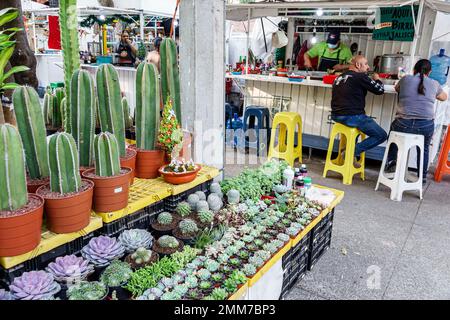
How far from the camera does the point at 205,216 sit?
2.58 m

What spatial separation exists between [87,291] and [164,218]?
0.80 meters

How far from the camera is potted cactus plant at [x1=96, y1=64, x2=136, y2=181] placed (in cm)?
244

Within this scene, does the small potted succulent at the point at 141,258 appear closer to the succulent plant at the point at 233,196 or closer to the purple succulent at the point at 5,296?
the purple succulent at the point at 5,296

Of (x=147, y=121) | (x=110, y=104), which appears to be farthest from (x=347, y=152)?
(x=110, y=104)

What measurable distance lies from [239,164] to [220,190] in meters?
2.89

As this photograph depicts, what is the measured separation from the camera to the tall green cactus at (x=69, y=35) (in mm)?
2289

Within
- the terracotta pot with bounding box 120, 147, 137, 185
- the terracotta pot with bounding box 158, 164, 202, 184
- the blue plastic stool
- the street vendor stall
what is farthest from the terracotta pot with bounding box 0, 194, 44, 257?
the blue plastic stool

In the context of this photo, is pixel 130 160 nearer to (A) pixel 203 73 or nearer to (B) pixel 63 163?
(B) pixel 63 163

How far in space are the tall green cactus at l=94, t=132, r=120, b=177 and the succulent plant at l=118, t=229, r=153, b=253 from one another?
0.37 metres

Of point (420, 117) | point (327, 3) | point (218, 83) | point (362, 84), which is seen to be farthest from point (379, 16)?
point (218, 83)

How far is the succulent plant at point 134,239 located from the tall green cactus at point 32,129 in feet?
1.89

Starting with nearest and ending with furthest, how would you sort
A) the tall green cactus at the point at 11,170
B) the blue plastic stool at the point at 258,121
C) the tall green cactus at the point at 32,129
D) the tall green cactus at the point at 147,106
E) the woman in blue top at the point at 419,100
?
the tall green cactus at the point at 11,170, the tall green cactus at the point at 32,129, the tall green cactus at the point at 147,106, the woman in blue top at the point at 419,100, the blue plastic stool at the point at 258,121

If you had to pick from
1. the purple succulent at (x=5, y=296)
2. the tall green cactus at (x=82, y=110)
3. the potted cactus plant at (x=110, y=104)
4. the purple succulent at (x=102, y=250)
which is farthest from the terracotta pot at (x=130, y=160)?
the purple succulent at (x=5, y=296)

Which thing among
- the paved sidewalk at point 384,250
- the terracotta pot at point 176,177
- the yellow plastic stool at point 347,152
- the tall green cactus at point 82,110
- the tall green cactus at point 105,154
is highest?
the tall green cactus at point 82,110
